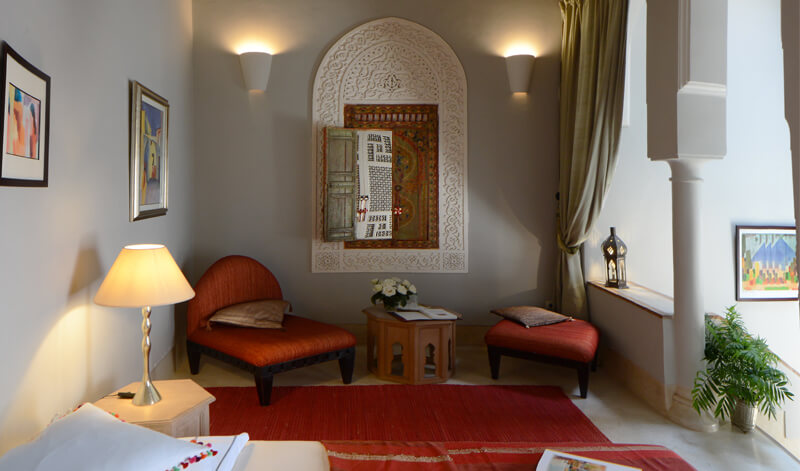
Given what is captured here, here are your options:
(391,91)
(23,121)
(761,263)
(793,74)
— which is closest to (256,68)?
(391,91)

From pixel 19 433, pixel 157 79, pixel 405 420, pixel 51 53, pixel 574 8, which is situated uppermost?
pixel 574 8

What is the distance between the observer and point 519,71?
4.70 m

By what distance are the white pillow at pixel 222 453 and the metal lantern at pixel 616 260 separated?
314 centimetres

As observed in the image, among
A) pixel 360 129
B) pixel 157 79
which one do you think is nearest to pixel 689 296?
pixel 360 129

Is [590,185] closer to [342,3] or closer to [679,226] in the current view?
[679,226]

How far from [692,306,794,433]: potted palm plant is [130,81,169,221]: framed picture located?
10.9ft

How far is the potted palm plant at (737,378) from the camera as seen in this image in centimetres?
299

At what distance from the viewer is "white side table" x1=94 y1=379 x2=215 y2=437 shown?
2.27m

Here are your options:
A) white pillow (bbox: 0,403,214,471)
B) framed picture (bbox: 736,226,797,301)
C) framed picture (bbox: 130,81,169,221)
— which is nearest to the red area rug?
framed picture (bbox: 130,81,169,221)

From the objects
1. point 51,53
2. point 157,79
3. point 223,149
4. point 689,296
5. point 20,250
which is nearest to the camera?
point 20,250

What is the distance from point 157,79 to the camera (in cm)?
374

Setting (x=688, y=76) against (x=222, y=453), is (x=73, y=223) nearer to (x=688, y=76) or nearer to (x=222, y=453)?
(x=222, y=453)

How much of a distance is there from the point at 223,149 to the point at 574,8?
119 inches

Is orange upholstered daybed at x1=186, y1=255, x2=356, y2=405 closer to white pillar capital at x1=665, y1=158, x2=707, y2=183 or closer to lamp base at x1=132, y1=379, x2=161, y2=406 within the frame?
lamp base at x1=132, y1=379, x2=161, y2=406
